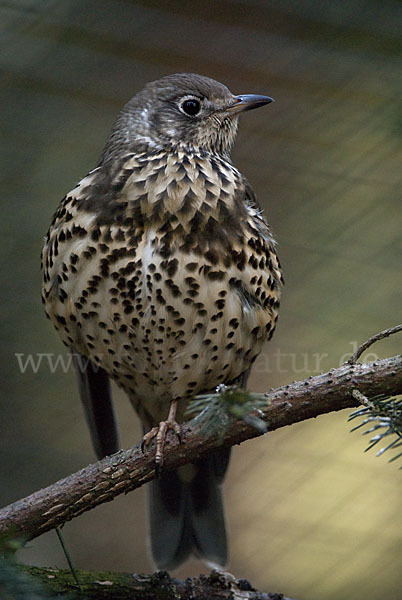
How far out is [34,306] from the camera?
12.0 ft

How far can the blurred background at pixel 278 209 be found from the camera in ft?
10.9

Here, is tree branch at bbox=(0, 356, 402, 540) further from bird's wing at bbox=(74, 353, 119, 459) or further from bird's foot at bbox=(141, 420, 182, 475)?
bird's wing at bbox=(74, 353, 119, 459)

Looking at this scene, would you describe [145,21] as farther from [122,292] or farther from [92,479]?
[92,479]

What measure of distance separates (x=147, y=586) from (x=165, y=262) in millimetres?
916

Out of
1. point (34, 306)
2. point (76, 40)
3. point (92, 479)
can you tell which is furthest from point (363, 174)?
point (92, 479)

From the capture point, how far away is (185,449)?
2.00 meters

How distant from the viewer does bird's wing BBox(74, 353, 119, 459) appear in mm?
2840

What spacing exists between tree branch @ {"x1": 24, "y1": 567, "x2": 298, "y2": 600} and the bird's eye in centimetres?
158

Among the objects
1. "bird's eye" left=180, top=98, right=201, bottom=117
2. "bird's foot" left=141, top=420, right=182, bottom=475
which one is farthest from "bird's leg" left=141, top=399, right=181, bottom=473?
"bird's eye" left=180, top=98, right=201, bottom=117

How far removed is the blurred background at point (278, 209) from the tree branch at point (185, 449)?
1633 millimetres

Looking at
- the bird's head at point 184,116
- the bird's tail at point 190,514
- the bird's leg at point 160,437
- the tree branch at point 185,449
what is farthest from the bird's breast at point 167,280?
the bird's tail at point 190,514

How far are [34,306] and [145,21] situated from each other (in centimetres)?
139

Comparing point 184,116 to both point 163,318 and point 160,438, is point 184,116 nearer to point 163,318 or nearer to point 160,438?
point 163,318

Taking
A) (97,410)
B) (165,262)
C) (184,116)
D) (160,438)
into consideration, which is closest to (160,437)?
(160,438)
